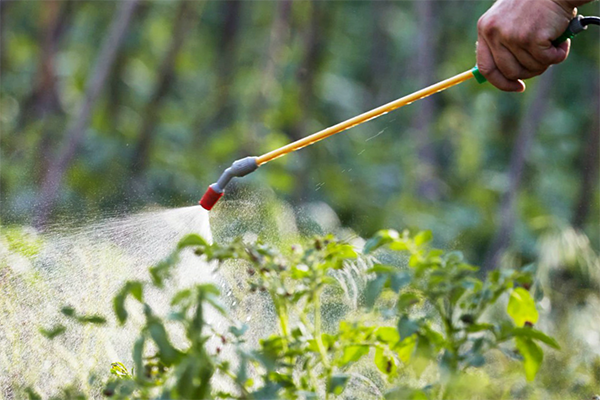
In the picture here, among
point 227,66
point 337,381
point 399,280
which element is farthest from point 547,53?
point 227,66

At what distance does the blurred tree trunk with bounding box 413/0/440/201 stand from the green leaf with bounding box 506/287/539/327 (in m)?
5.66

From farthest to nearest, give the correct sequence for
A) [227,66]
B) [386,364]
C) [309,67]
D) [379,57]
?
[379,57]
[227,66]
[309,67]
[386,364]

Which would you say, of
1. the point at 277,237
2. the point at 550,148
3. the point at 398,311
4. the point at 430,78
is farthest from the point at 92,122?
the point at 398,311

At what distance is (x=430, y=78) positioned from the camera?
7.37m

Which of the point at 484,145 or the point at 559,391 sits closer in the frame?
the point at 559,391

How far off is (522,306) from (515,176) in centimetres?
478

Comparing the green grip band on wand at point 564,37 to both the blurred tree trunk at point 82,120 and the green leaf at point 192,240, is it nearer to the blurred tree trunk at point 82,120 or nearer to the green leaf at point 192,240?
the green leaf at point 192,240

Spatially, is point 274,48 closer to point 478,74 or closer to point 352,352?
point 478,74

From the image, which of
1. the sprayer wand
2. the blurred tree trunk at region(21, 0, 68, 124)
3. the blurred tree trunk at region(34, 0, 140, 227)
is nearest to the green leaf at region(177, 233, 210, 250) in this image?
the sprayer wand

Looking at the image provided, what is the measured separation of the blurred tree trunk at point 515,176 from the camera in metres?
5.41

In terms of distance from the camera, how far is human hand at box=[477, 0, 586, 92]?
5.53ft

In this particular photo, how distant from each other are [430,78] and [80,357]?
6.12m

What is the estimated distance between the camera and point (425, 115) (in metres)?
7.35

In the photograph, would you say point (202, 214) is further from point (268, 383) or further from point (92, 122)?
point (92, 122)
